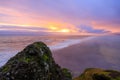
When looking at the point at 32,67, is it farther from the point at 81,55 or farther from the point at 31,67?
the point at 81,55

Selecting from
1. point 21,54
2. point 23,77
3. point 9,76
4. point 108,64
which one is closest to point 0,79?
point 9,76

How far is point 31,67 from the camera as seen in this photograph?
281 inches

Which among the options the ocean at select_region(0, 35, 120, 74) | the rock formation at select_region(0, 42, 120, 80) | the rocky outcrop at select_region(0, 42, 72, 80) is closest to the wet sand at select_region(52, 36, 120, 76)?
the ocean at select_region(0, 35, 120, 74)

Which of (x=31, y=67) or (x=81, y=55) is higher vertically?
(x=31, y=67)

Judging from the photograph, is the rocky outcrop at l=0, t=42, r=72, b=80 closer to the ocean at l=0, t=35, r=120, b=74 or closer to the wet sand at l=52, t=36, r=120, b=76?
the wet sand at l=52, t=36, r=120, b=76

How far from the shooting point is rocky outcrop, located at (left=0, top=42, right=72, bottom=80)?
694 centimetres

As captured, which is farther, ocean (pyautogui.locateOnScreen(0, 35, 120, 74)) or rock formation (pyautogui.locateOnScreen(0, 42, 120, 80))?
ocean (pyautogui.locateOnScreen(0, 35, 120, 74))

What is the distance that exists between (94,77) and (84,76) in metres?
1.15

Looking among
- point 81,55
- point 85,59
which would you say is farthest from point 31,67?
point 81,55

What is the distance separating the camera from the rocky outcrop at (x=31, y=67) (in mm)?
6941

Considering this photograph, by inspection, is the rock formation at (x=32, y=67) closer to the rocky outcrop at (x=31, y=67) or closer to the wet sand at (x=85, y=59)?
the rocky outcrop at (x=31, y=67)

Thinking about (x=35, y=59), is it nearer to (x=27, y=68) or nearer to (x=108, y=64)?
(x=27, y=68)

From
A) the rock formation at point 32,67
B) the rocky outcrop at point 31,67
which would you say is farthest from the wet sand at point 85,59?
the rocky outcrop at point 31,67

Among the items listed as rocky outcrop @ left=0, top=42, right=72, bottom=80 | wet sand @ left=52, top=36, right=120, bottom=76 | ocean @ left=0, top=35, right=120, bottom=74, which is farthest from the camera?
ocean @ left=0, top=35, right=120, bottom=74
